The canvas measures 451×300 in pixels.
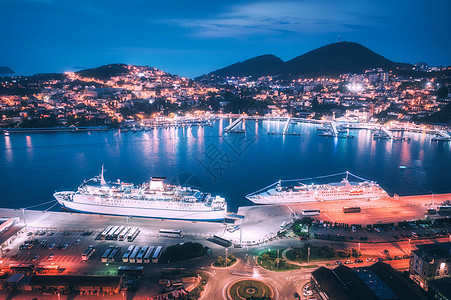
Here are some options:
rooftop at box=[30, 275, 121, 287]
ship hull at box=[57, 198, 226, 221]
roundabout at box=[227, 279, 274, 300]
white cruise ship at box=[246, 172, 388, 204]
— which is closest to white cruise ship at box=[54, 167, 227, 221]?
ship hull at box=[57, 198, 226, 221]

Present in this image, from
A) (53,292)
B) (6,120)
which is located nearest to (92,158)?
(53,292)

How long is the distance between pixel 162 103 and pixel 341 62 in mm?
51538

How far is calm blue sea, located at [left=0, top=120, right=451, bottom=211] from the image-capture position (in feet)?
49.7

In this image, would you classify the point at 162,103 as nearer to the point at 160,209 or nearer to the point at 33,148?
the point at 33,148

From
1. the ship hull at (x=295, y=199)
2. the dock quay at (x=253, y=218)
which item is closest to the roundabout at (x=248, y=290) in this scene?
the dock quay at (x=253, y=218)

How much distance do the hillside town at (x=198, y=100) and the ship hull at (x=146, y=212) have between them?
929 inches

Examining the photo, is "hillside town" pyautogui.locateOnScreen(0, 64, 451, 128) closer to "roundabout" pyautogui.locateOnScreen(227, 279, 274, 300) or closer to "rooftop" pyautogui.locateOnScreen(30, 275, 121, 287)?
"rooftop" pyautogui.locateOnScreen(30, 275, 121, 287)

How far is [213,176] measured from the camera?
1656cm

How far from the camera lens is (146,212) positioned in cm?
1153

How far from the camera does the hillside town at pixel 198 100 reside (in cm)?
3522

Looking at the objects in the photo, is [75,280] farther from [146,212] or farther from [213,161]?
[213,161]

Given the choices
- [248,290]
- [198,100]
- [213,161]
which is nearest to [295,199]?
[248,290]

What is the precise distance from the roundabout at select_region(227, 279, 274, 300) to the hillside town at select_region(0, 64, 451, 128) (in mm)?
30771

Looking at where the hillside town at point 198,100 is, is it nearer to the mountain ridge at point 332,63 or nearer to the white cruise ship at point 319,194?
the mountain ridge at point 332,63
